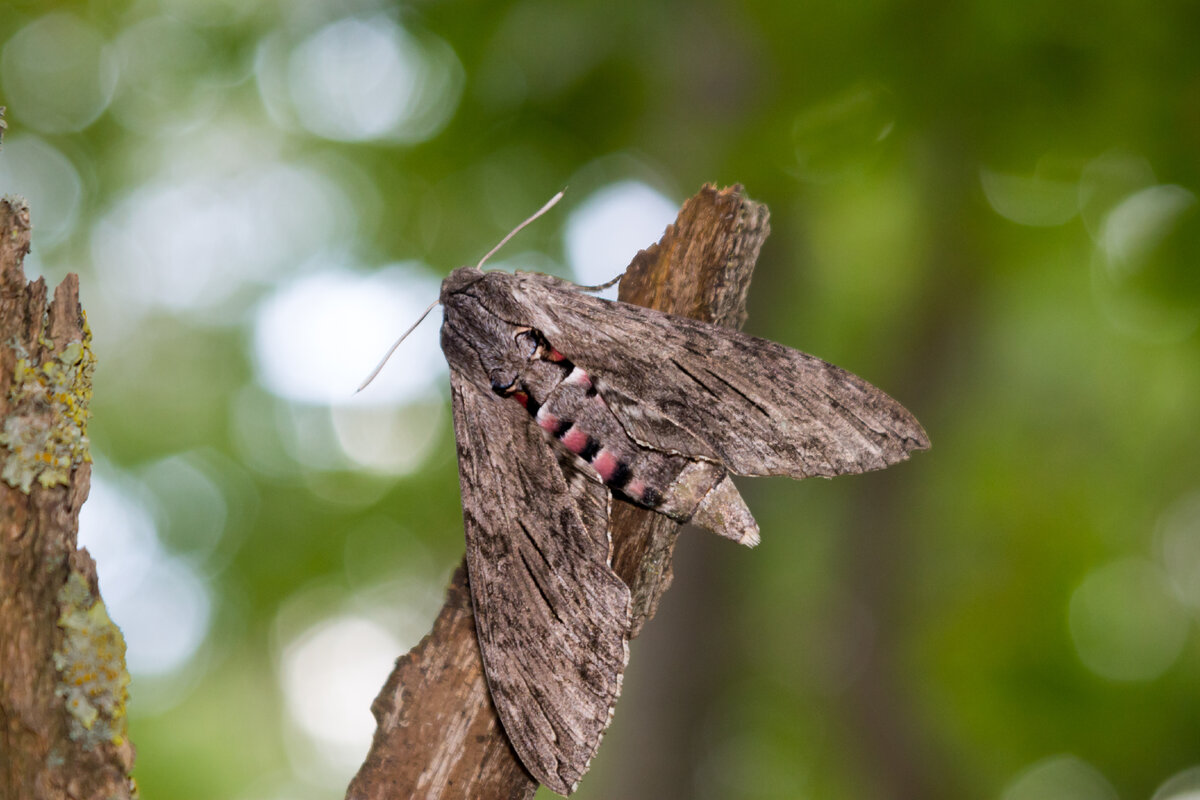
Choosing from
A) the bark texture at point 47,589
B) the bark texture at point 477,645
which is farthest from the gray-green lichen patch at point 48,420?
the bark texture at point 477,645

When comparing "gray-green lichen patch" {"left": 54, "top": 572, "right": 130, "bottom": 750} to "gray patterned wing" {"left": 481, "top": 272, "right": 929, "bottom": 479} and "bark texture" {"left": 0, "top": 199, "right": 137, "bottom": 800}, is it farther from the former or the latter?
"gray patterned wing" {"left": 481, "top": 272, "right": 929, "bottom": 479}

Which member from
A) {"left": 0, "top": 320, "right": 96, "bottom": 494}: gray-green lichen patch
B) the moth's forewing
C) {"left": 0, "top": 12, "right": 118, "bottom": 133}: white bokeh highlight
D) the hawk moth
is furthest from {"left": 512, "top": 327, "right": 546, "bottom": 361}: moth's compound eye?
{"left": 0, "top": 12, "right": 118, "bottom": 133}: white bokeh highlight

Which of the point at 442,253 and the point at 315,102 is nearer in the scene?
the point at 315,102

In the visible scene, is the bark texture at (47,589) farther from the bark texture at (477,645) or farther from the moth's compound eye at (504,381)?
the moth's compound eye at (504,381)

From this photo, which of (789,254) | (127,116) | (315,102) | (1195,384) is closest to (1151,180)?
(1195,384)

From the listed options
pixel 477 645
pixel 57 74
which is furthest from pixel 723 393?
pixel 57 74

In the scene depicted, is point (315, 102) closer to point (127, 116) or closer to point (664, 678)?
point (127, 116)

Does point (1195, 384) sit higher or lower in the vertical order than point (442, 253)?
higher

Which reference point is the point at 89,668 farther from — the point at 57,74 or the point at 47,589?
the point at 57,74
